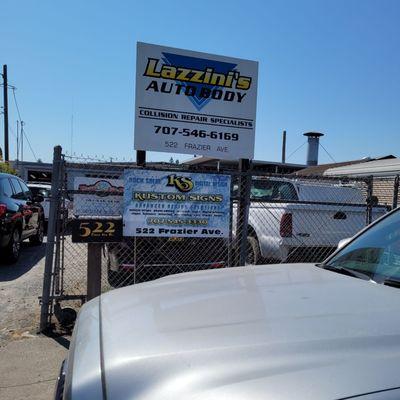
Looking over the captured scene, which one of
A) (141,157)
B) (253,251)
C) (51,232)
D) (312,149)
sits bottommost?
(253,251)

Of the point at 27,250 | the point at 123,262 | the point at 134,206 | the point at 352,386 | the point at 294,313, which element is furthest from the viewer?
the point at 27,250

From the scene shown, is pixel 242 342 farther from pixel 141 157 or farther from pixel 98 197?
pixel 141 157

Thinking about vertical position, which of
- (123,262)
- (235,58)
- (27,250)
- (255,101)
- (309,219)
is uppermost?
(235,58)

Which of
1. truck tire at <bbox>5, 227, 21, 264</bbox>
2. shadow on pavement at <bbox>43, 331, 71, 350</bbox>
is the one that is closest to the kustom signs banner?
shadow on pavement at <bbox>43, 331, 71, 350</bbox>

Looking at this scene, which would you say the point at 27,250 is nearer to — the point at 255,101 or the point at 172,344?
the point at 255,101

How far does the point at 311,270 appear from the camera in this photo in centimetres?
307

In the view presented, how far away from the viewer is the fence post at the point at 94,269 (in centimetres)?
563

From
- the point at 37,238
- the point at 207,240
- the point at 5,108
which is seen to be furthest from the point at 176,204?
the point at 5,108

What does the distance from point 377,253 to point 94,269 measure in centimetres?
351

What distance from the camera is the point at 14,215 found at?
9508 mm

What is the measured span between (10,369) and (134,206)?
210cm

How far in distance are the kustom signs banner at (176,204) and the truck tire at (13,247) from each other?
4698 millimetres

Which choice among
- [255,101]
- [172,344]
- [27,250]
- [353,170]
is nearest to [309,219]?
[255,101]

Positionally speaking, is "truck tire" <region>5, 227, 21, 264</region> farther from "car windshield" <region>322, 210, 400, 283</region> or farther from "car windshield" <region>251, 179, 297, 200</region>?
"car windshield" <region>322, 210, 400, 283</region>
